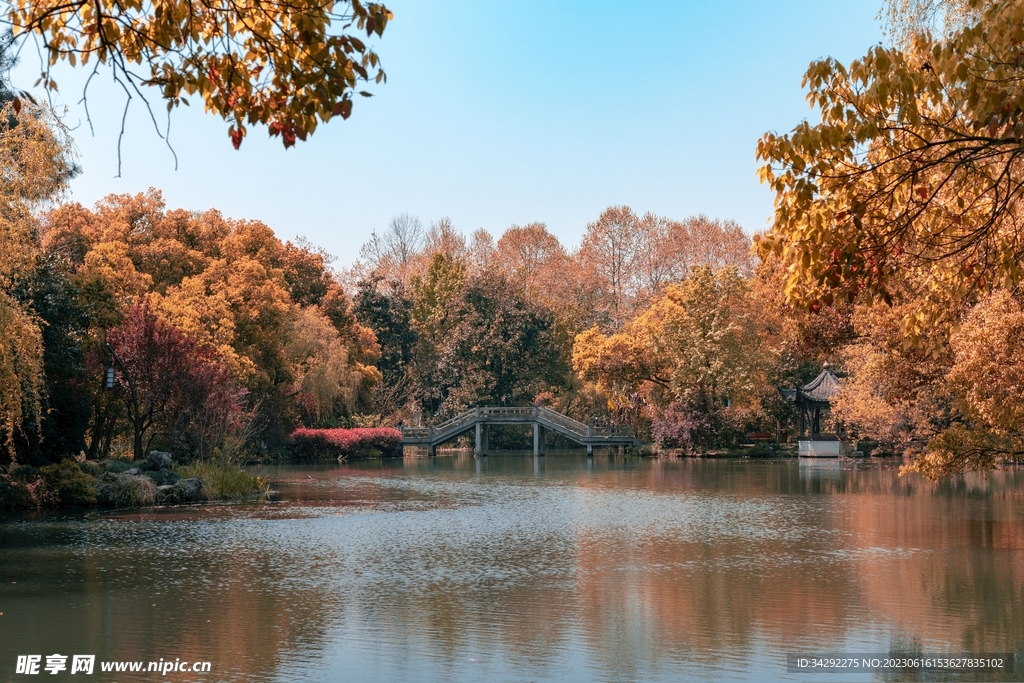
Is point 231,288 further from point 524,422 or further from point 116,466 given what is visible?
point 116,466

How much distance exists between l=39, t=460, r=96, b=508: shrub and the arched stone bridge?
25.2m

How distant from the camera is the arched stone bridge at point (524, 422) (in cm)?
4569

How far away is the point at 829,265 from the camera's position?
6211mm

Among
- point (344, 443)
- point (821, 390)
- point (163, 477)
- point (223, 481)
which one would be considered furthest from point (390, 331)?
point (163, 477)

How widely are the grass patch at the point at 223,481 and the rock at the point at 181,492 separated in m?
0.16

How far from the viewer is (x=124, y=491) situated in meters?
21.9

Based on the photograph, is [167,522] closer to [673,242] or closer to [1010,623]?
[1010,623]

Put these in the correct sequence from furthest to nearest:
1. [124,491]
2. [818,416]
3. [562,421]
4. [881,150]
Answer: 1. [562,421]
2. [818,416]
3. [124,491]
4. [881,150]

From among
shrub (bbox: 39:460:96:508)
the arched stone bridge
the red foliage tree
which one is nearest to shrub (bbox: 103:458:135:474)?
shrub (bbox: 39:460:96:508)

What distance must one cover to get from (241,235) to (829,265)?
39.8 metres

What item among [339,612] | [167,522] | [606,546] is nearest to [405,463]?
[167,522]

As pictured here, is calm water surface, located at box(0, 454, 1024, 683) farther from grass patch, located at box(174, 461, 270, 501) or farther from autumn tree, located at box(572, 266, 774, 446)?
autumn tree, located at box(572, 266, 774, 446)

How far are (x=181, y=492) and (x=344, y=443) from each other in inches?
795

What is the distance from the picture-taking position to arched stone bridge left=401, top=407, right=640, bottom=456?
45688mm
